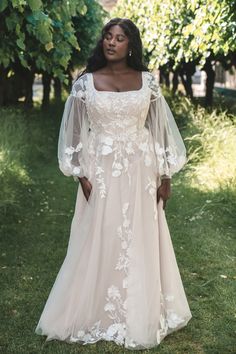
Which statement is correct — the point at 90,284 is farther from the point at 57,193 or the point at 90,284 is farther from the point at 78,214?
the point at 57,193

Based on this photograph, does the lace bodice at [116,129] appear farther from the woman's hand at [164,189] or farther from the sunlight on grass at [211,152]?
the sunlight on grass at [211,152]

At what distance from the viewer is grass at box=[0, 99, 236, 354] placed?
3.72 m

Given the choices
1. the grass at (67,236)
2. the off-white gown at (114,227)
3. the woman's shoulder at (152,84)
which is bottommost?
the grass at (67,236)

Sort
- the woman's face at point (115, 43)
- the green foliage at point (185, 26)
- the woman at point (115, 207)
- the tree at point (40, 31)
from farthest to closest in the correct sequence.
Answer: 1. the green foliage at point (185, 26)
2. the tree at point (40, 31)
3. the woman at point (115, 207)
4. the woman's face at point (115, 43)

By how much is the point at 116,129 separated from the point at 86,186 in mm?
443

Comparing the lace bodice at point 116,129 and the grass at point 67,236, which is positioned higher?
the lace bodice at point 116,129

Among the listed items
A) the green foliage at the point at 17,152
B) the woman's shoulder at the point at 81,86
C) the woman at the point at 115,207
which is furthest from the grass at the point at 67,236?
the woman's shoulder at the point at 81,86

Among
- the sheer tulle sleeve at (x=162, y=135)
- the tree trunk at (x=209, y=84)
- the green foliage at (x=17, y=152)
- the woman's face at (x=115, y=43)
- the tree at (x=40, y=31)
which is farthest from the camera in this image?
the tree trunk at (x=209, y=84)

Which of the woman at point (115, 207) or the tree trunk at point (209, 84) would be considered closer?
the woman at point (115, 207)

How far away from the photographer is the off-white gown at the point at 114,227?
3475 mm

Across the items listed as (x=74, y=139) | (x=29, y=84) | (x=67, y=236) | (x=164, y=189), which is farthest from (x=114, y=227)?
(x=29, y=84)

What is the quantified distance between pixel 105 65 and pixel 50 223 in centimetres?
375

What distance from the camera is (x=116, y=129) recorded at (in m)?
3.44

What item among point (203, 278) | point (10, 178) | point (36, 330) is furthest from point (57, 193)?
point (36, 330)
